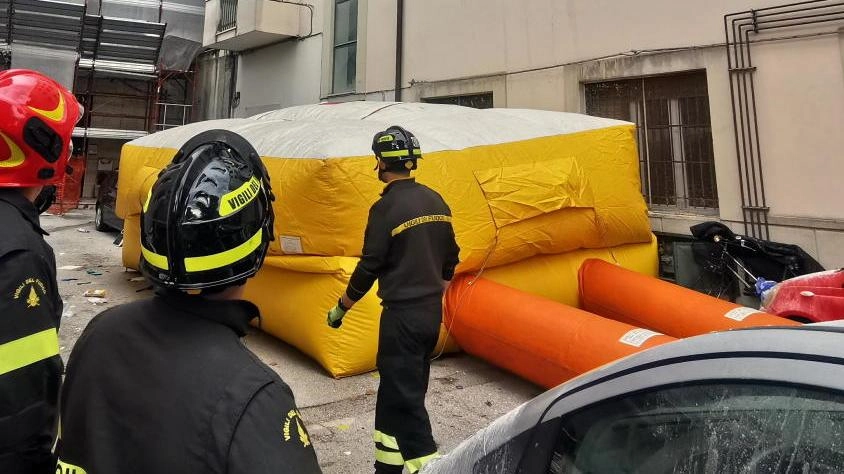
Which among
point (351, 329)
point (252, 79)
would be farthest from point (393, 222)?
point (252, 79)

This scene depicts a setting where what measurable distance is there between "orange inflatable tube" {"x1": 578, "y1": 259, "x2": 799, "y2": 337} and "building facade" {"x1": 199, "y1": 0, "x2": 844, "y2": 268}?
193cm

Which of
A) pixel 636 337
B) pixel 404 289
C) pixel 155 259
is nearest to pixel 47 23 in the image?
pixel 404 289

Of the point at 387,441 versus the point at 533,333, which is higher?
the point at 533,333

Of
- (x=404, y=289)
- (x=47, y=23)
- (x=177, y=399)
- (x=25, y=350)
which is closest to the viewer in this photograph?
(x=177, y=399)

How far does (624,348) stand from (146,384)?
10.0ft

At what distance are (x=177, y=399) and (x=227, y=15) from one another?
1556cm

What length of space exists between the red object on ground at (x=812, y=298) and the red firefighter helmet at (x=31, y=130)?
15.3ft

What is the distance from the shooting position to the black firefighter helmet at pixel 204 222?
102 cm

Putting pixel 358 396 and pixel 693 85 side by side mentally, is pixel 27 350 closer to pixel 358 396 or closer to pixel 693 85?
pixel 358 396

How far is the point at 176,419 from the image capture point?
2.90 feet

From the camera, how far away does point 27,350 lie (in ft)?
4.70

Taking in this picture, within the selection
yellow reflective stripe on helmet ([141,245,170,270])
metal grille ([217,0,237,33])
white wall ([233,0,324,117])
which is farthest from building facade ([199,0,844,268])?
metal grille ([217,0,237,33])

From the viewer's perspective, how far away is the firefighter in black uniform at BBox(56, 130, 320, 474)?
871mm

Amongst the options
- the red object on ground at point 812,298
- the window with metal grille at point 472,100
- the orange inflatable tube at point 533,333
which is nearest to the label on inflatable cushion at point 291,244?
the orange inflatable tube at point 533,333
